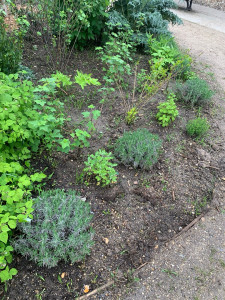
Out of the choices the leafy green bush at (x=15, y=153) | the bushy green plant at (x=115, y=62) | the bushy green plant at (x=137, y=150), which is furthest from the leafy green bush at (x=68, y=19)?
the bushy green plant at (x=137, y=150)

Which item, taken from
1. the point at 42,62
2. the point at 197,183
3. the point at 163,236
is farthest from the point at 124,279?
the point at 42,62

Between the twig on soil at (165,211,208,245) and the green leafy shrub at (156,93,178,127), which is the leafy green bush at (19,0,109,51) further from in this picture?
the twig on soil at (165,211,208,245)

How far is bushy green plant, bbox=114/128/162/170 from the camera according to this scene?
3180 mm

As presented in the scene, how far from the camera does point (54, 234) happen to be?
212 cm

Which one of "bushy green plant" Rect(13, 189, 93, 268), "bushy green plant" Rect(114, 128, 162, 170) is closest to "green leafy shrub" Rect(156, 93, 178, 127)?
"bushy green plant" Rect(114, 128, 162, 170)

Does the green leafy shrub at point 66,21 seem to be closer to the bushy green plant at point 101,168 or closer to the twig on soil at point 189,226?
Answer: the bushy green plant at point 101,168

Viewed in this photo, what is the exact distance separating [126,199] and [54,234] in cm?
107

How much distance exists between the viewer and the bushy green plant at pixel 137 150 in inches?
125

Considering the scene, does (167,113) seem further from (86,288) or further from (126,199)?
(86,288)

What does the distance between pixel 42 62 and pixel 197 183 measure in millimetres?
3556

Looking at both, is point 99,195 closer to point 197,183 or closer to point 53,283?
point 53,283

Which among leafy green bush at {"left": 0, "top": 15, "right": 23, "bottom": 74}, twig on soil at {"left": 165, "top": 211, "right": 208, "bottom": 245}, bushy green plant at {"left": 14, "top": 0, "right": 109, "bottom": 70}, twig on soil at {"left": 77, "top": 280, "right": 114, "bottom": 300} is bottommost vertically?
twig on soil at {"left": 77, "top": 280, "right": 114, "bottom": 300}

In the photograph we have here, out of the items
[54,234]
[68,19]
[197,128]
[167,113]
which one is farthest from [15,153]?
[68,19]

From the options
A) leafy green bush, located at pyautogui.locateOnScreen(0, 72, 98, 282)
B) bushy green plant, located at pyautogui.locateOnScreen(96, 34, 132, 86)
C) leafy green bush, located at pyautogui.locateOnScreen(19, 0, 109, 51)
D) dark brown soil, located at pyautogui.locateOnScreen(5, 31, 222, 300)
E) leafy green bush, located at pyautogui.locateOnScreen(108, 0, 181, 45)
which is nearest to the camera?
leafy green bush, located at pyautogui.locateOnScreen(0, 72, 98, 282)
